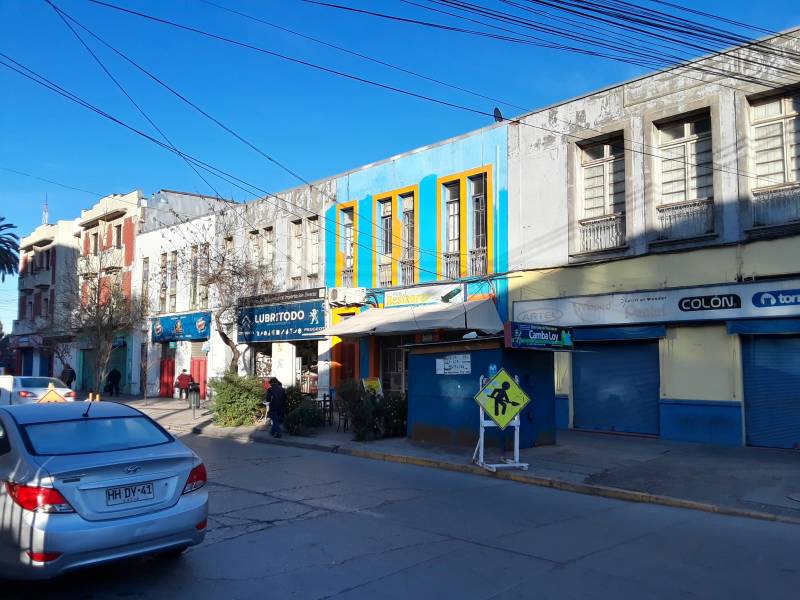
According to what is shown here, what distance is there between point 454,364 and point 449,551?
7622mm

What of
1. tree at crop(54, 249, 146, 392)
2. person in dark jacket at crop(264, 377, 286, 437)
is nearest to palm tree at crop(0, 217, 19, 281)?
tree at crop(54, 249, 146, 392)

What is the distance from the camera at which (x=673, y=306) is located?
15383 mm

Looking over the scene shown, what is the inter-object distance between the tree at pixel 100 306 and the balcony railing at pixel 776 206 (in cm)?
2494

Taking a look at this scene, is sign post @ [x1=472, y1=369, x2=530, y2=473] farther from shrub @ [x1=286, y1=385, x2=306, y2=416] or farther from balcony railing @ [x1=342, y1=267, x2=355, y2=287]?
balcony railing @ [x1=342, y1=267, x2=355, y2=287]

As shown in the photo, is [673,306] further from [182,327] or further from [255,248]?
[182,327]

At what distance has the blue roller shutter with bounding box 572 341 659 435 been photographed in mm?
16188

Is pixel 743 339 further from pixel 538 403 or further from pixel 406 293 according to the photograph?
pixel 406 293

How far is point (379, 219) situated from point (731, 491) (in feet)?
49.6

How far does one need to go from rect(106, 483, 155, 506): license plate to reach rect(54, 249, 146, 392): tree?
25.1 meters

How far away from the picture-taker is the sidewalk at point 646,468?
977 centimetres

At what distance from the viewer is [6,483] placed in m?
5.54

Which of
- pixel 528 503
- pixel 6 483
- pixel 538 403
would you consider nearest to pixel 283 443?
pixel 538 403

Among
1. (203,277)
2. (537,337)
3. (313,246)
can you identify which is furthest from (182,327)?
(537,337)

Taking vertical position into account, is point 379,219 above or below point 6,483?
above
